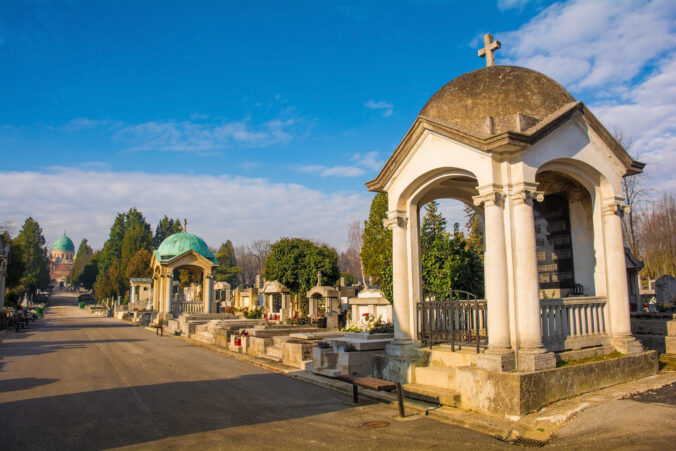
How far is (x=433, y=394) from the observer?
8062mm

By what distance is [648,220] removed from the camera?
3700cm

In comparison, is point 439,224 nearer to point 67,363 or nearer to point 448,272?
point 448,272

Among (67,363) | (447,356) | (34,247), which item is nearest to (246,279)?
(34,247)

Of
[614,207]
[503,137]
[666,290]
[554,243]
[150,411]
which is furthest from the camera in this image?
[666,290]

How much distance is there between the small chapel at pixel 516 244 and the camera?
7.60 metres

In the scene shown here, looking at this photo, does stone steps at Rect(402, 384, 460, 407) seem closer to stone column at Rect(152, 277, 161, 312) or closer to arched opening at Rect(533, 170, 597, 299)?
arched opening at Rect(533, 170, 597, 299)

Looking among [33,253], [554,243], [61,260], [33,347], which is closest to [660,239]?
[554,243]

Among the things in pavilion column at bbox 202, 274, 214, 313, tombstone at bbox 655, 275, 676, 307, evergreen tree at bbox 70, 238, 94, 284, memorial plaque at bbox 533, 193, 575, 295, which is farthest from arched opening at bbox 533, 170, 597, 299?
evergreen tree at bbox 70, 238, 94, 284

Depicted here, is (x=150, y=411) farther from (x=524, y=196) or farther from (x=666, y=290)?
(x=666, y=290)

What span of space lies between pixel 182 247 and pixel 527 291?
29.0m

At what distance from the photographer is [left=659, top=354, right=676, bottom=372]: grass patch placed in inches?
371

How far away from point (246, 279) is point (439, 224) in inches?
2996

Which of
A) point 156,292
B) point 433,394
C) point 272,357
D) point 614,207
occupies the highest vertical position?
point 614,207

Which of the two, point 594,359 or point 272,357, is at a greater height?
point 594,359
